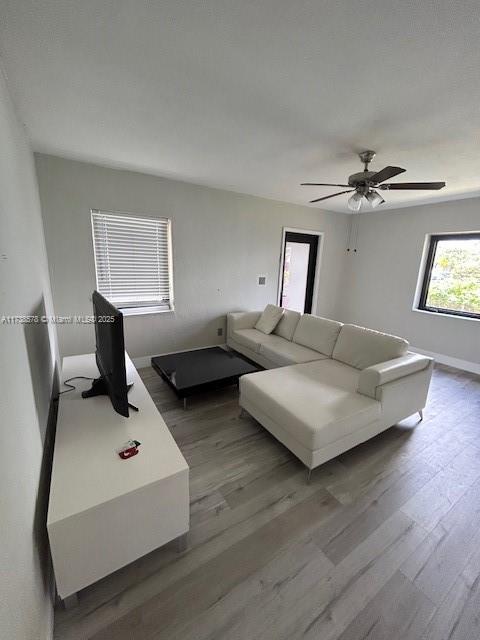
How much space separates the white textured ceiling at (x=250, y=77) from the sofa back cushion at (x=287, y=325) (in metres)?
1.85

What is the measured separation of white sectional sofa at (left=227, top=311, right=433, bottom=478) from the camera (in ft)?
5.71

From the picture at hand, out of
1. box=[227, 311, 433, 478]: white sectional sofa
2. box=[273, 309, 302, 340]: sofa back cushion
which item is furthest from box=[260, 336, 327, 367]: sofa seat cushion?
box=[273, 309, 302, 340]: sofa back cushion

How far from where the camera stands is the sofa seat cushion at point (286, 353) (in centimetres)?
281

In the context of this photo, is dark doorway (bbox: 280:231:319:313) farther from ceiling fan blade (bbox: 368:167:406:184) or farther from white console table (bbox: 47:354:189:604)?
white console table (bbox: 47:354:189:604)

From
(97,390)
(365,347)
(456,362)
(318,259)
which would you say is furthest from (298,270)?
(97,390)

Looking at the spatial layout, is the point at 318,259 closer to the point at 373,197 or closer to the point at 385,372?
the point at 373,197

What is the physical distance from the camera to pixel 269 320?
12.1ft

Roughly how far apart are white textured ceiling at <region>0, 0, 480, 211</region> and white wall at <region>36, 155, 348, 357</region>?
1.41ft

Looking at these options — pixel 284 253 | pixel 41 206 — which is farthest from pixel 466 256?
pixel 41 206

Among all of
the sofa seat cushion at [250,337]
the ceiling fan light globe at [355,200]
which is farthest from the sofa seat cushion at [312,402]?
the ceiling fan light globe at [355,200]

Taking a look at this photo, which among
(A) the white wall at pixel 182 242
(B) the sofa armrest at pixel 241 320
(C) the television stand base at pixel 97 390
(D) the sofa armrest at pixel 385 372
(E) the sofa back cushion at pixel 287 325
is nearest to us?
(C) the television stand base at pixel 97 390

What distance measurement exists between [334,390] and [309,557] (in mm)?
1116

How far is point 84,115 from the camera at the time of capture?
5.85 ft

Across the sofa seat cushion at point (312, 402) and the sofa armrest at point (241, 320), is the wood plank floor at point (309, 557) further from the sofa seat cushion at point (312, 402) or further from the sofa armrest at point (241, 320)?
the sofa armrest at point (241, 320)
